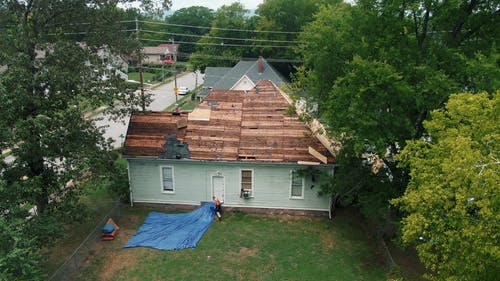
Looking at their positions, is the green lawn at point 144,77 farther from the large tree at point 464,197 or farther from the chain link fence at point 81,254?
the large tree at point 464,197

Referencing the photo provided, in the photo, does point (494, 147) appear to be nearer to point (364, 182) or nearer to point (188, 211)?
point (364, 182)

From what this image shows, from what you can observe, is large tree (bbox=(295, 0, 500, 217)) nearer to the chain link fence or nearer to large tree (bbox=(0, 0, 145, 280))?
large tree (bbox=(0, 0, 145, 280))

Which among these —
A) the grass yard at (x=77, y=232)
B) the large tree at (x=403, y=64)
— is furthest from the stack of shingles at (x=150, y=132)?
the large tree at (x=403, y=64)

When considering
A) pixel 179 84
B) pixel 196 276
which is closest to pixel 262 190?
pixel 196 276

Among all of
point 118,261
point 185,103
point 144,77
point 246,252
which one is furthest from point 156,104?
point 246,252

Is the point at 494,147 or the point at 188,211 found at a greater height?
the point at 494,147

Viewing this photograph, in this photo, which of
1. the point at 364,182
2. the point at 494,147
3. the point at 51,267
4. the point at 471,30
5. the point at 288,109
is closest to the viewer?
the point at 494,147
